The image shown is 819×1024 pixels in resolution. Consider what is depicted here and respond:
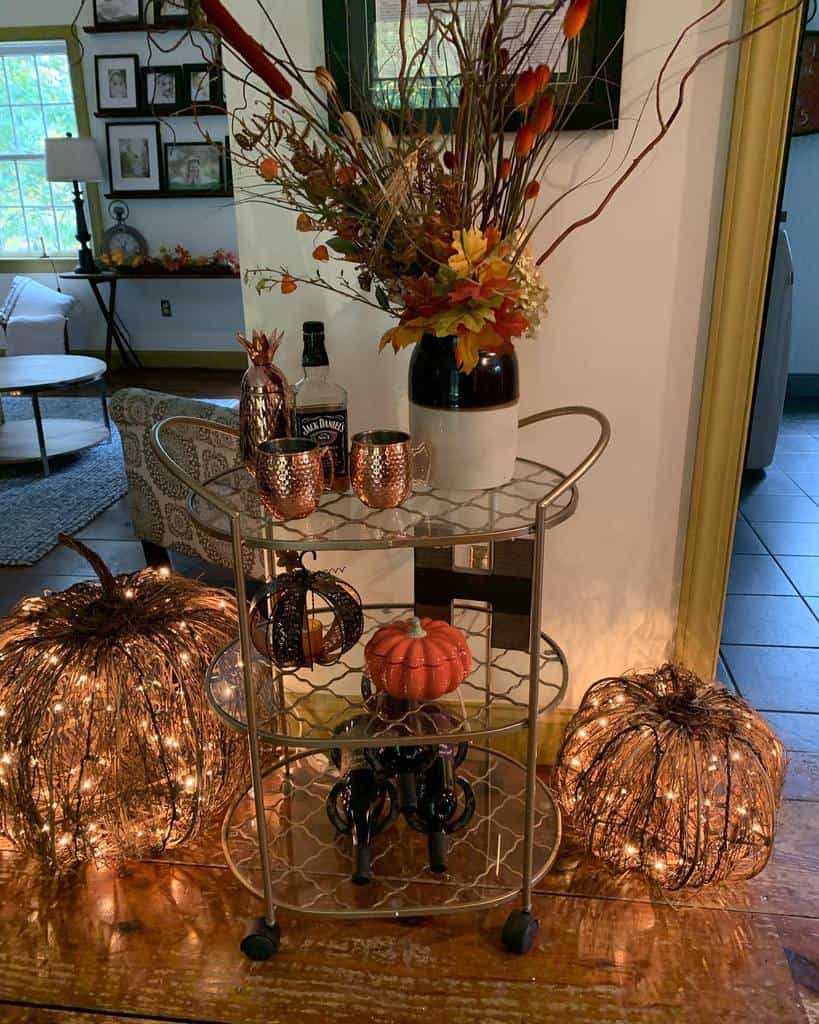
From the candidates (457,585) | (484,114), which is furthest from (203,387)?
(484,114)

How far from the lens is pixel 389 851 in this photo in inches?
60.6

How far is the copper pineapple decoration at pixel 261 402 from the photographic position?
1244mm

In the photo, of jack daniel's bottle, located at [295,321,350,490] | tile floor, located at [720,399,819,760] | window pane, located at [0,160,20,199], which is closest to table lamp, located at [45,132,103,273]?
window pane, located at [0,160,20,199]

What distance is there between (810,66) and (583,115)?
3.68 m

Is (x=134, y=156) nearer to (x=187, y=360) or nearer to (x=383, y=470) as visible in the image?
(x=187, y=360)

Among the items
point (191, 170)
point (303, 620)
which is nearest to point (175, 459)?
point (303, 620)

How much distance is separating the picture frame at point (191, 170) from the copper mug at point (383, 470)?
4916mm

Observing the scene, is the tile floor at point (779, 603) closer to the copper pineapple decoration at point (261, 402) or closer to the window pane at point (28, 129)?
the copper pineapple decoration at point (261, 402)

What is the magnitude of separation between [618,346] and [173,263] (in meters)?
4.55

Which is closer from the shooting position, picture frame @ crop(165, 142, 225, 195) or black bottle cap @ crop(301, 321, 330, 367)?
black bottle cap @ crop(301, 321, 330, 367)

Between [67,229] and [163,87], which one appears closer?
[163,87]

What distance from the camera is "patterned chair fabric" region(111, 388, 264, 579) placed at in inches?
90.1

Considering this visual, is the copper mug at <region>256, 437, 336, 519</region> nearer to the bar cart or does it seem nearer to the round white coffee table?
the bar cart

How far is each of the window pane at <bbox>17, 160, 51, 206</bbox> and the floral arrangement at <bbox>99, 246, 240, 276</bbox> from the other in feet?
2.52
